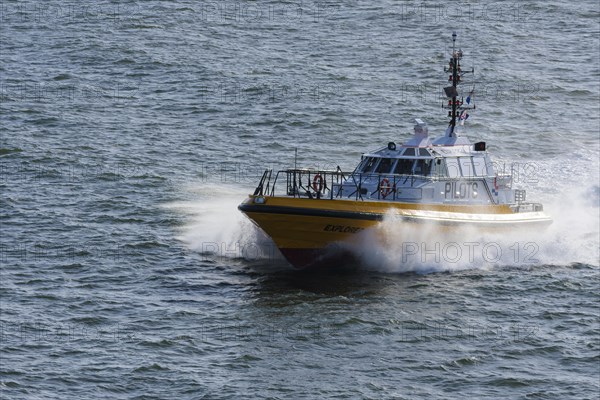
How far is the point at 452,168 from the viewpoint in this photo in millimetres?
41156

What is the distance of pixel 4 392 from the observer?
2995 cm

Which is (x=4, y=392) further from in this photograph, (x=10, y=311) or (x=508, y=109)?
(x=508, y=109)

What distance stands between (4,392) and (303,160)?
22.8m

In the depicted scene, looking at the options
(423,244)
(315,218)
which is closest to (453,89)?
(423,244)

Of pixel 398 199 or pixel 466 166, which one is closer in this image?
pixel 398 199

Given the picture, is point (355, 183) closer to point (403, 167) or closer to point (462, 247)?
point (403, 167)

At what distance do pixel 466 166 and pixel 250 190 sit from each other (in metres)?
9.23

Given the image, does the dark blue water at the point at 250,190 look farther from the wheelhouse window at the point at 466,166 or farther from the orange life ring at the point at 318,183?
the wheelhouse window at the point at 466,166

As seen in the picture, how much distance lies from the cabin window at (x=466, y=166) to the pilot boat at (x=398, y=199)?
0.10 ft

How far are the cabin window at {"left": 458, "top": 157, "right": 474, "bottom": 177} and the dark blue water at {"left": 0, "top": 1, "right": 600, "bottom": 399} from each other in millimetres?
2223

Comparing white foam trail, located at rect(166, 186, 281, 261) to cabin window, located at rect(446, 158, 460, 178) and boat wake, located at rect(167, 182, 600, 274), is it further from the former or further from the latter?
cabin window, located at rect(446, 158, 460, 178)

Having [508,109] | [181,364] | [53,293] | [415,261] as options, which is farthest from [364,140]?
[181,364]

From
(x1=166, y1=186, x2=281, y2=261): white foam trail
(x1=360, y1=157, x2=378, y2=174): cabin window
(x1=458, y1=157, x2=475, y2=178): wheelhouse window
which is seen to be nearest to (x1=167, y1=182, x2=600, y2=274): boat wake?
(x1=166, y1=186, x2=281, y2=261): white foam trail

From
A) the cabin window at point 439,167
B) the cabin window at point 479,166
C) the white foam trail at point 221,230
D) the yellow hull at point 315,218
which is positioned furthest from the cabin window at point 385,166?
the white foam trail at point 221,230
